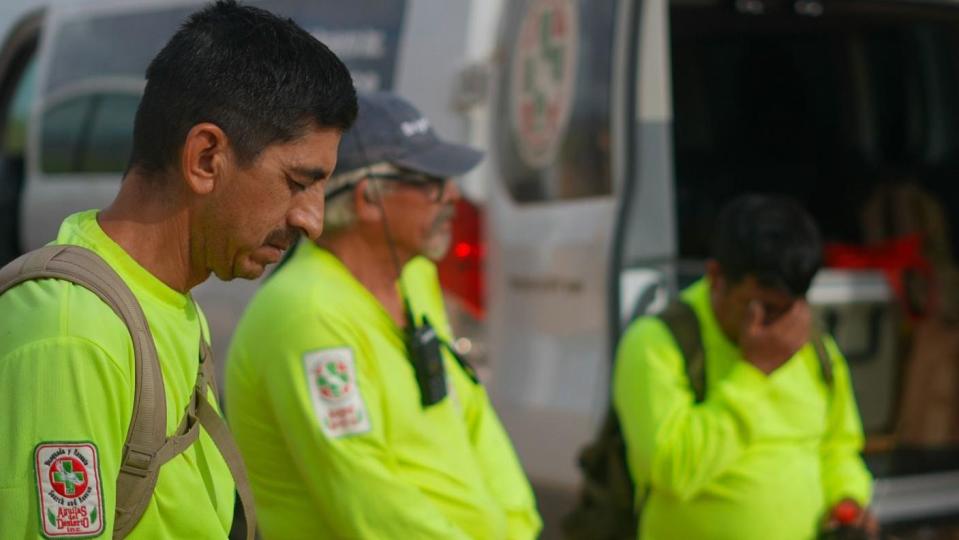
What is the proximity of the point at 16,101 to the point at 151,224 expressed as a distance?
5.43 meters

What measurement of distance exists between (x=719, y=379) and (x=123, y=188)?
163 centimetres

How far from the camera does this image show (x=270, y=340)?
2.38 metres

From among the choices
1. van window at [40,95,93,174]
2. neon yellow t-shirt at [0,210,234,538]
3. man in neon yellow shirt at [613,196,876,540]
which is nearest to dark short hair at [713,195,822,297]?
man in neon yellow shirt at [613,196,876,540]

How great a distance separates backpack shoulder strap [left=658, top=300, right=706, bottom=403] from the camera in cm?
295

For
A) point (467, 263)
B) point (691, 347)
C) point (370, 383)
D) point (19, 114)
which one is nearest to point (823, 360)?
point (691, 347)

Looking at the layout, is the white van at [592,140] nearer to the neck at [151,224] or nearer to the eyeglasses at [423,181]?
the eyeglasses at [423,181]

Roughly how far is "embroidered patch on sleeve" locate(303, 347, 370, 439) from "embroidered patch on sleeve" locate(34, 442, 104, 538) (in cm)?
88

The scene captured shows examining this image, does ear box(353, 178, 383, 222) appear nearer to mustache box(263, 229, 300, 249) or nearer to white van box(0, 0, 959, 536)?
mustache box(263, 229, 300, 249)

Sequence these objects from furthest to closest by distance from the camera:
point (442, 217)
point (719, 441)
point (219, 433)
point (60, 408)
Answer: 1. point (719, 441)
2. point (442, 217)
3. point (219, 433)
4. point (60, 408)

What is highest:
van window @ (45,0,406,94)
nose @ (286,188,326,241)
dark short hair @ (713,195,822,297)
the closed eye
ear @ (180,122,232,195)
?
van window @ (45,0,406,94)

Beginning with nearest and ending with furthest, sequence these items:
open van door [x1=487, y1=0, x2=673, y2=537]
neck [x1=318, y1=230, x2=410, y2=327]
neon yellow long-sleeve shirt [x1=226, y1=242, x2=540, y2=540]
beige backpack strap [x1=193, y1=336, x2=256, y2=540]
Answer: beige backpack strap [x1=193, y1=336, x2=256, y2=540], neon yellow long-sleeve shirt [x1=226, y1=242, x2=540, y2=540], neck [x1=318, y1=230, x2=410, y2=327], open van door [x1=487, y1=0, x2=673, y2=537]

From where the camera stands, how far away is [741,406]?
2.88 meters

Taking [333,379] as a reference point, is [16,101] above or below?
above

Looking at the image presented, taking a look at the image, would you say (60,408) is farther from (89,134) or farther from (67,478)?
(89,134)
